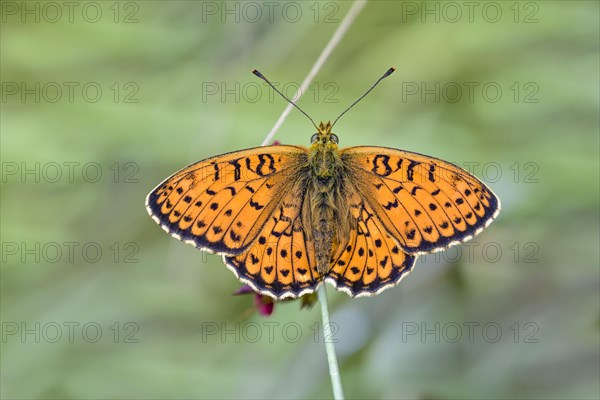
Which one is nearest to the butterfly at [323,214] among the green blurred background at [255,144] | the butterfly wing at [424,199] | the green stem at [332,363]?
the butterfly wing at [424,199]

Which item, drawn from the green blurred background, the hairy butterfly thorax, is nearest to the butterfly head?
the hairy butterfly thorax

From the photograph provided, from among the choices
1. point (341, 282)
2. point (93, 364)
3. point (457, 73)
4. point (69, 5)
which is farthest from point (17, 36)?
point (341, 282)

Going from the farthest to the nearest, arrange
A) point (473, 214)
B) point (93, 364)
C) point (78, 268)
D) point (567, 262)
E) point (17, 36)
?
point (17, 36) < point (78, 268) < point (93, 364) < point (567, 262) < point (473, 214)

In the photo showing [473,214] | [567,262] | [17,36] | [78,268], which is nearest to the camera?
[473,214]

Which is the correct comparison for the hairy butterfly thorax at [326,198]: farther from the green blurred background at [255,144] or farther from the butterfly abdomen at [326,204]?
the green blurred background at [255,144]

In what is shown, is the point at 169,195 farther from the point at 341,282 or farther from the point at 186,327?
the point at 186,327

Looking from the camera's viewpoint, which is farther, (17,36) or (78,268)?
(17,36)

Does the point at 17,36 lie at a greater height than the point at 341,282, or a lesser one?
greater

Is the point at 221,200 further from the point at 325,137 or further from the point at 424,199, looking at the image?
the point at 424,199
